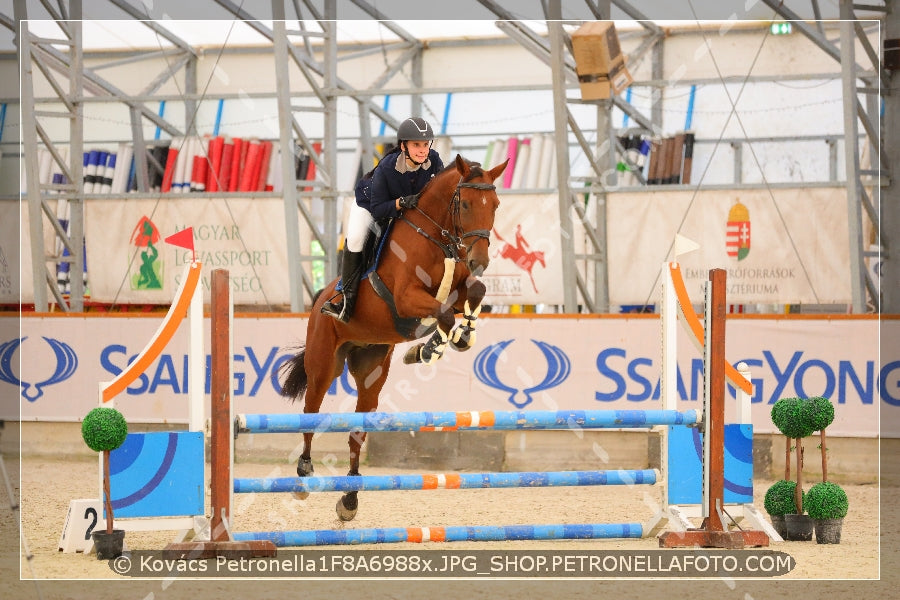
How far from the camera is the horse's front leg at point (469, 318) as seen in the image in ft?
14.3

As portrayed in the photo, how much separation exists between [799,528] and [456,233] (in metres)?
2.17

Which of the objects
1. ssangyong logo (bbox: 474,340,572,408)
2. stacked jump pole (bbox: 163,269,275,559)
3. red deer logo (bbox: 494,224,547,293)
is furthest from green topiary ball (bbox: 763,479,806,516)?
red deer logo (bbox: 494,224,547,293)

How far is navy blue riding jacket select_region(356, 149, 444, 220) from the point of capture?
475cm

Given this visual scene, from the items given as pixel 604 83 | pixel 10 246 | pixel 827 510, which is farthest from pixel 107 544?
pixel 10 246

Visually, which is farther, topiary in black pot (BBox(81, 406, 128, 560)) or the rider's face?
the rider's face

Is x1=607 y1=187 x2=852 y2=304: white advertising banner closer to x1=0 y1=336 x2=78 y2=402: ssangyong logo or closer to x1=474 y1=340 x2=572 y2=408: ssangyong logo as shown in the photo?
x1=474 y1=340 x2=572 y2=408: ssangyong logo

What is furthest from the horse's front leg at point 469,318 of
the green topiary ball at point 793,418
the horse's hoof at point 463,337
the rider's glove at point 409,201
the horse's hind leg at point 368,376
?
the green topiary ball at point 793,418

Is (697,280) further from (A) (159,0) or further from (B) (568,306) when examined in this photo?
(A) (159,0)

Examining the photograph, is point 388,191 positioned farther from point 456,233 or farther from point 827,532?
point 827,532

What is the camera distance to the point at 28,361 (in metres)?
8.34

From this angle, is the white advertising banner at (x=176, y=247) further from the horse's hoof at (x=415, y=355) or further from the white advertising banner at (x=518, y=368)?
the horse's hoof at (x=415, y=355)

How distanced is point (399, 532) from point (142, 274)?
21.4 ft

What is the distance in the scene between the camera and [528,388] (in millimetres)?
7570

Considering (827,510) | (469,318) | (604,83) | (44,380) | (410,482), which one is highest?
(604,83)
